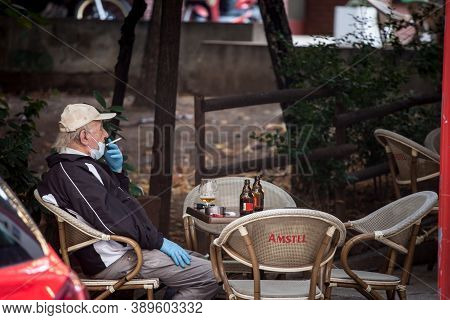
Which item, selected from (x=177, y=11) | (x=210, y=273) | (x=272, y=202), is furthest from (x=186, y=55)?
(x=210, y=273)

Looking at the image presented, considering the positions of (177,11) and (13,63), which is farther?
(13,63)

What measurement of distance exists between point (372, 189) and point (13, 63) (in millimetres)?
6907

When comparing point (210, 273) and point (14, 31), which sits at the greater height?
point (14, 31)

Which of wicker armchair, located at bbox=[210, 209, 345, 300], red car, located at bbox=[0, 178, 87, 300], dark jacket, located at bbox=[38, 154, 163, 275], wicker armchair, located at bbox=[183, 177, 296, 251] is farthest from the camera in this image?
wicker armchair, located at bbox=[183, 177, 296, 251]

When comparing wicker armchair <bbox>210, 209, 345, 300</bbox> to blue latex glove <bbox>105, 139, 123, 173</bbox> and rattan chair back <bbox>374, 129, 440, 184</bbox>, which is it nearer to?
blue latex glove <bbox>105, 139, 123, 173</bbox>

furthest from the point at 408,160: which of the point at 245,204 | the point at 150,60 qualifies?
the point at 150,60

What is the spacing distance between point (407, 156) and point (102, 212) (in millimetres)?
2996

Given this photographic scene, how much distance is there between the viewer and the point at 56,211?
17.5 ft

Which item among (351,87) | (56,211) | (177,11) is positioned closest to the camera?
(56,211)

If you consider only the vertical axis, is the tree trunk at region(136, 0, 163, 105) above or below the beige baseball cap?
above

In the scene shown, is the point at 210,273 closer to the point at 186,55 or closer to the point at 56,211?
the point at 56,211

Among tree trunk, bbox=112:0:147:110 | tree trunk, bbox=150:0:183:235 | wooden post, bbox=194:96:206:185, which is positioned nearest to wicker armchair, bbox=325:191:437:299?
wooden post, bbox=194:96:206:185

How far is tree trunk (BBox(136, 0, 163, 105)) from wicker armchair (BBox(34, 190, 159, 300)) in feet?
26.6

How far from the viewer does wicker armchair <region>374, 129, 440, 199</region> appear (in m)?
7.48
